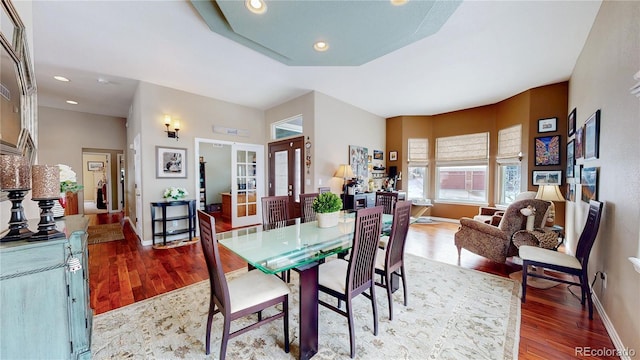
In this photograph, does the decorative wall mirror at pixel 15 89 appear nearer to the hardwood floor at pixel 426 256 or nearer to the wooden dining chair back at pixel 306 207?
the hardwood floor at pixel 426 256

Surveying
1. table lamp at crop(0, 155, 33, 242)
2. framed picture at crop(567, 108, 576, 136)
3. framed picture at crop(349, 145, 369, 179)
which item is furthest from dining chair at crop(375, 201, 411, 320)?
framed picture at crop(567, 108, 576, 136)

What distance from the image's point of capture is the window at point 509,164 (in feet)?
15.4

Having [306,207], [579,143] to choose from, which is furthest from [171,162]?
[579,143]

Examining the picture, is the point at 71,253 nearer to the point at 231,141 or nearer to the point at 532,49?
the point at 231,141

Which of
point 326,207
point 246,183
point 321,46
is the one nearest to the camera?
point 326,207

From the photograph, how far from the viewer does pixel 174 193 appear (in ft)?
13.5

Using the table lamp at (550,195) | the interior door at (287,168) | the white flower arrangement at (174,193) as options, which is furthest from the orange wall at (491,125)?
the white flower arrangement at (174,193)

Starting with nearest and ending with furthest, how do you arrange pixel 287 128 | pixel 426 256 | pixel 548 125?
1. pixel 426 256
2. pixel 548 125
3. pixel 287 128

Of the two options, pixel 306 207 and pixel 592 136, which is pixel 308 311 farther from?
pixel 592 136

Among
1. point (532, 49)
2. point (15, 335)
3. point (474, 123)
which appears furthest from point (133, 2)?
point (474, 123)

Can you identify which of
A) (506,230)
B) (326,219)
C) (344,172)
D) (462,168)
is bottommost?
(506,230)

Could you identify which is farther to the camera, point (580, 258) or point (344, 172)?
point (344, 172)

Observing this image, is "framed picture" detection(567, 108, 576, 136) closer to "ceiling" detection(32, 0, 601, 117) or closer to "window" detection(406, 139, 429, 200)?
"ceiling" detection(32, 0, 601, 117)

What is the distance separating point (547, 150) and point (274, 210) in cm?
496
